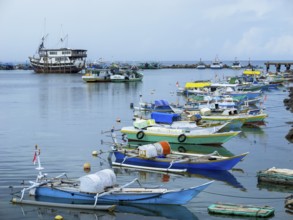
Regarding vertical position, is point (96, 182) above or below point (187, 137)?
above

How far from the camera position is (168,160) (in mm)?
23734

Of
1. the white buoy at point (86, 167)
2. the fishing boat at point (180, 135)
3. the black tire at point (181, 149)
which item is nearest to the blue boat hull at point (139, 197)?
the white buoy at point (86, 167)

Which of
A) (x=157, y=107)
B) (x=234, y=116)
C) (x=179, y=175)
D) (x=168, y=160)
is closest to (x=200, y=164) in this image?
(x=179, y=175)

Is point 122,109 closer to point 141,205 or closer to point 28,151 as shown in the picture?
point 28,151

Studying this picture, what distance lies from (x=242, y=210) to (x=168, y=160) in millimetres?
7114

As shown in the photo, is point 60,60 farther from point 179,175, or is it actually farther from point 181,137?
point 179,175

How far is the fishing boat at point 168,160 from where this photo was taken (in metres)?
23.5

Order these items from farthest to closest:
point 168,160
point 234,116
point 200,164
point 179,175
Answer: point 234,116, point 168,160, point 200,164, point 179,175

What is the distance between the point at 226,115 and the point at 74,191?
71.7 feet

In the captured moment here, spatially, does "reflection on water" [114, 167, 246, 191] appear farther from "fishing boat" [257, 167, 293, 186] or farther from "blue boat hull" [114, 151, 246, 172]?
"fishing boat" [257, 167, 293, 186]

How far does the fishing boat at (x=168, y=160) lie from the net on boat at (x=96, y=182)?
5.43 metres

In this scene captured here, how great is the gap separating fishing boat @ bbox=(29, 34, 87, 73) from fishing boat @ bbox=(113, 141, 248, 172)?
10294cm

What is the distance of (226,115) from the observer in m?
38.3

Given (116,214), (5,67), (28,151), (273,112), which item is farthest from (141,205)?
(5,67)
